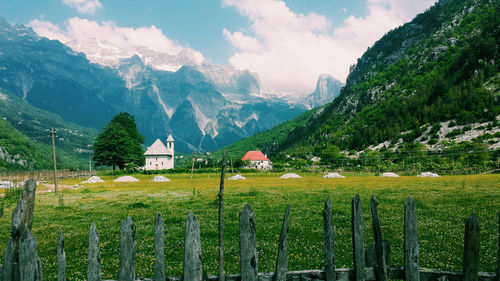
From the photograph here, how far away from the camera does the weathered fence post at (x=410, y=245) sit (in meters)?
3.98

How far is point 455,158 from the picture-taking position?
262ft

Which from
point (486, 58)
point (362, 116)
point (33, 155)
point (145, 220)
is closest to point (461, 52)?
point (486, 58)

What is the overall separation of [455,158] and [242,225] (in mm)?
94575

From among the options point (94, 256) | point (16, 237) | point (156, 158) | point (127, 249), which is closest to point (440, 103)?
point (156, 158)

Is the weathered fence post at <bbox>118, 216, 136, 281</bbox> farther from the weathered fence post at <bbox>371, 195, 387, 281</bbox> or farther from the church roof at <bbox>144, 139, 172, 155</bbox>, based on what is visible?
the church roof at <bbox>144, 139, 172, 155</bbox>

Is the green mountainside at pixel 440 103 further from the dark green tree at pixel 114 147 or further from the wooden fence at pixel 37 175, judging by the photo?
the wooden fence at pixel 37 175

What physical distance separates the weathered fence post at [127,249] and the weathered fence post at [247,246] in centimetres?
140

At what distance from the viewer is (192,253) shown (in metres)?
3.85

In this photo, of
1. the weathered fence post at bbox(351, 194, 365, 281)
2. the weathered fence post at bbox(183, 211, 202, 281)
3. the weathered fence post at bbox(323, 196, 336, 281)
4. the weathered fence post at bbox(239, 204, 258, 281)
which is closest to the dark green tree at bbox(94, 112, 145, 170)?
the weathered fence post at bbox(183, 211, 202, 281)

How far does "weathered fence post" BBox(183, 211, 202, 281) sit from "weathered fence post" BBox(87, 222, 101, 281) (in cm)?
109

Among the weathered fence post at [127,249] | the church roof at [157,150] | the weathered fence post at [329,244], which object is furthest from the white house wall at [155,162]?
the weathered fence post at [329,244]

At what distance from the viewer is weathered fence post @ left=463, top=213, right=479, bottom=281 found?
3711 millimetres

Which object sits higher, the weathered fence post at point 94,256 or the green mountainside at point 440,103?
the green mountainside at point 440,103

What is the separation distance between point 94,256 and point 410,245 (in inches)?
167
